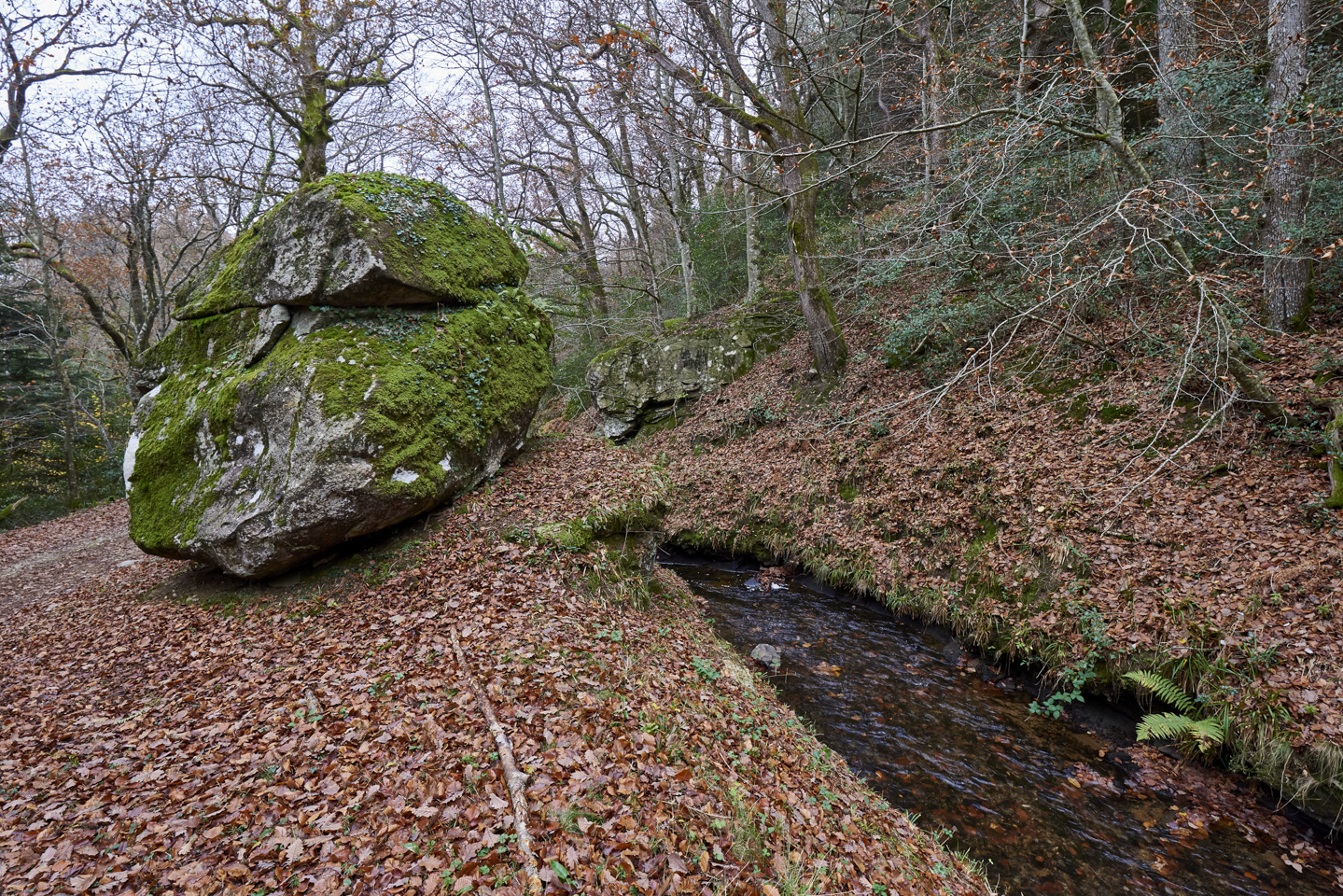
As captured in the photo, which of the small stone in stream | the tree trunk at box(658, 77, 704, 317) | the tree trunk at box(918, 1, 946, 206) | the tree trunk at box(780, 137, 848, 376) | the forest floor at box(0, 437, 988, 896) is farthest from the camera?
the tree trunk at box(658, 77, 704, 317)

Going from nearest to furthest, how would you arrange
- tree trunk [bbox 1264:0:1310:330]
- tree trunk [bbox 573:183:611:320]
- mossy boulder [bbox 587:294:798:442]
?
tree trunk [bbox 1264:0:1310:330] → mossy boulder [bbox 587:294:798:442] → tree trunk [bbox 573:183:611:320]

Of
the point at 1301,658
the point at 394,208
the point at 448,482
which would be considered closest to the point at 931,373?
the point at 1301,658

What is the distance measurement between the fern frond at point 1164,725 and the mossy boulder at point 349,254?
9097 mm

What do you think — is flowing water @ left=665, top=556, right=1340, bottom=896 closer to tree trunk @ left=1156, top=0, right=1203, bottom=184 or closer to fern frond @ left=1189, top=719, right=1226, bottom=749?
fern frond @ left=1189, top=719, right=1226, bottom=749

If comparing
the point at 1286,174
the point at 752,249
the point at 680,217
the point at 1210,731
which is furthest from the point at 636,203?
the point at 1210,731

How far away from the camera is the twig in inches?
112

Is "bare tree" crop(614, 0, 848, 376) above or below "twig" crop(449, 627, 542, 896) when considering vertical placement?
above

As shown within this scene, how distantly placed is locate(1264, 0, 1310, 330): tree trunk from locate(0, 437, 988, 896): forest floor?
25.6ft

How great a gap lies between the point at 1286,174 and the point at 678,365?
10806mm

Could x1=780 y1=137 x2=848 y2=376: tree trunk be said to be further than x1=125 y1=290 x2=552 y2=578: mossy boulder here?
Yes

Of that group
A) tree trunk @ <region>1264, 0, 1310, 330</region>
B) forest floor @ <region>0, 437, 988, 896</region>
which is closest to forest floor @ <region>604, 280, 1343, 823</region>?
tree trunk @ <region>1264, 0, 1310, 330</region>

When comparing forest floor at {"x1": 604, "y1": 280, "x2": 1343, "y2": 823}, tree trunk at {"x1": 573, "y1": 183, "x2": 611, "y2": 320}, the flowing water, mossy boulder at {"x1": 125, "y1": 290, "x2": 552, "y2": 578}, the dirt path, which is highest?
tree trunk at {"x1": 573, "y1": 183, "x2": 611, "y2": 320}

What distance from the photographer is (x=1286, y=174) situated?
651cm

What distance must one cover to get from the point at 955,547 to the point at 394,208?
8.85 m
